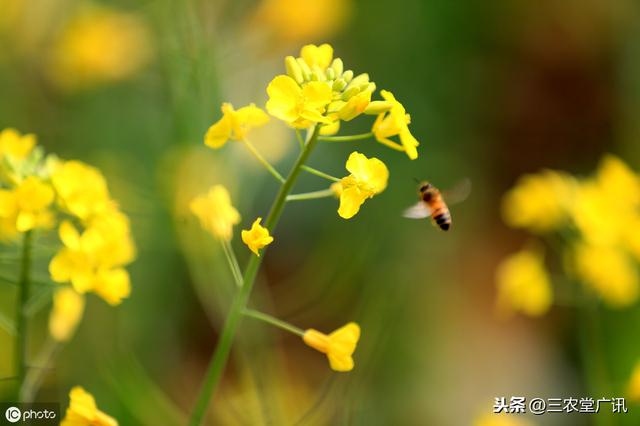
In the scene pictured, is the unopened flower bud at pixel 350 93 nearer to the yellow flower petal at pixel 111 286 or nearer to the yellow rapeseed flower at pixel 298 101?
the yellow rapeseed flower at pixel 298 101

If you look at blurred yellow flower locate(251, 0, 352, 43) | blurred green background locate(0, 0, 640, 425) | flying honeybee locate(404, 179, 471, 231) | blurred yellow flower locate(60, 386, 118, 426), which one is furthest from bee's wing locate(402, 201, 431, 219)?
blurred yellow flower locate(251, 0, 352, 43)

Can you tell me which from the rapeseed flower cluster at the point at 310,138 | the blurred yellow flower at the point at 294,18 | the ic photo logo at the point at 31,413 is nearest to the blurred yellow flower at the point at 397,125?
the rapeseed flower cluster at the point at 310,138

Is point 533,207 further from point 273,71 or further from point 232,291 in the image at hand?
point 273,71

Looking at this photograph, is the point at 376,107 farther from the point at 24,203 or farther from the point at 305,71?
the point at 24,203

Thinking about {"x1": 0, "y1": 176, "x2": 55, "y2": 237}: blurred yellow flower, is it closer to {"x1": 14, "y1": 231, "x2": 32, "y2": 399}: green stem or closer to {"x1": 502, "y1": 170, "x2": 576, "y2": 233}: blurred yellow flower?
{"x1": 14, "y1": 231, "x2": 32, "y2": 399}: green stem

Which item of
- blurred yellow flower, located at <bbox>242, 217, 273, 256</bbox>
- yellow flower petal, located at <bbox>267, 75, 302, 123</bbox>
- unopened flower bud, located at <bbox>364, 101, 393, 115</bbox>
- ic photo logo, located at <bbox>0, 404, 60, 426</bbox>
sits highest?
yellow flower petal, located at <bbox>267, 75, 302, 123</bbox>

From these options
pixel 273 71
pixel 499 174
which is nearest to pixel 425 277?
pixel 499 174
